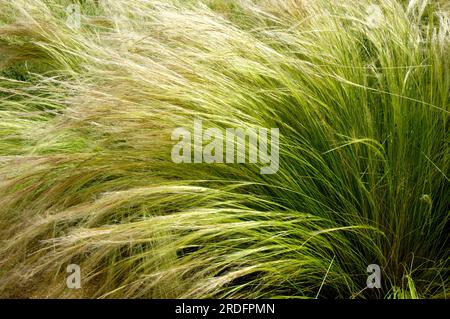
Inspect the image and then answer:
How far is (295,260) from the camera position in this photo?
1.88 m

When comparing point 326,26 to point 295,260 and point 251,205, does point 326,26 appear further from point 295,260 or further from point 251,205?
point 295,260

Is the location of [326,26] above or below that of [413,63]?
above

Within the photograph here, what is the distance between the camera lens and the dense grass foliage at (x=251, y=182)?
76.4 inches

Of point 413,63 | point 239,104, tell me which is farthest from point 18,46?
point 413,63

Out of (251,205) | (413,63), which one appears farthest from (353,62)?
(251,205)

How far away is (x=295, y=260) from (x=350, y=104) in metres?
0.64

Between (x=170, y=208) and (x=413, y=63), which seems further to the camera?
(x=413, y=63)

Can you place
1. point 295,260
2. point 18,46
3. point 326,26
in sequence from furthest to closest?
point 18,46 < point 326,26 < point 295,260

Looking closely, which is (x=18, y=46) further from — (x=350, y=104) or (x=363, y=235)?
(x=363, y=235)

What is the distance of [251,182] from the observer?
1995 mm

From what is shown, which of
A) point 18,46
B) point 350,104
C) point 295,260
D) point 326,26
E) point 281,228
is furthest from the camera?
point 18,46

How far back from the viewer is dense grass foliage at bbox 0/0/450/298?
194cm
